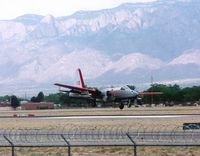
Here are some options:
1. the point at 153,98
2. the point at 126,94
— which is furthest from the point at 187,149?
the point at 153,98

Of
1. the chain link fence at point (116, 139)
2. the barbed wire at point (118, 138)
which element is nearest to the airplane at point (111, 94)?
the barbed wire at point (118, 138)

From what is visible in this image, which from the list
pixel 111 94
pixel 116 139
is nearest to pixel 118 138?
pixel 116 139

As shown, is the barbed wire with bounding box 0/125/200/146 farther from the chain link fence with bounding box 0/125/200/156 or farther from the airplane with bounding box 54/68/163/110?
the airplane with bounding box 54/68/163/110

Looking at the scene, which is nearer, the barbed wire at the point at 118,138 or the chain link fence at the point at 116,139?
the chain link fence at the point at 116,139

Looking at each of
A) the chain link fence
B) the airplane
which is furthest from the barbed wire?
the airplane

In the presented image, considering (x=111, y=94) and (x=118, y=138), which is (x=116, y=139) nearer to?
(x=118, y=138)

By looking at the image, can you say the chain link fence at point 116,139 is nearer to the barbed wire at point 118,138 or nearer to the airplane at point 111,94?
the barbed wire at point 118,138

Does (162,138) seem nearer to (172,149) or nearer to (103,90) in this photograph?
(172,149)

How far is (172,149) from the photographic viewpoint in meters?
32.3

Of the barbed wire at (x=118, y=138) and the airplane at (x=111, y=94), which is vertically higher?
the airplane at (x=111, y=94)

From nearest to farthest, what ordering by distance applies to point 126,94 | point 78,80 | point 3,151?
point 3,151
point 126,94
point 78,80

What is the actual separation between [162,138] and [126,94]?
55.5m

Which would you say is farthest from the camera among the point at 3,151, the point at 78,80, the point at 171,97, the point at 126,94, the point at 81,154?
the point at 171,97

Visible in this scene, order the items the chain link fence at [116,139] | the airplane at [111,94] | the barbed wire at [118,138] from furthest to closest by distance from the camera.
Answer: the airplane at [111,94] < the barbed wire at [118,138] < the chain link fence at [116,139]
